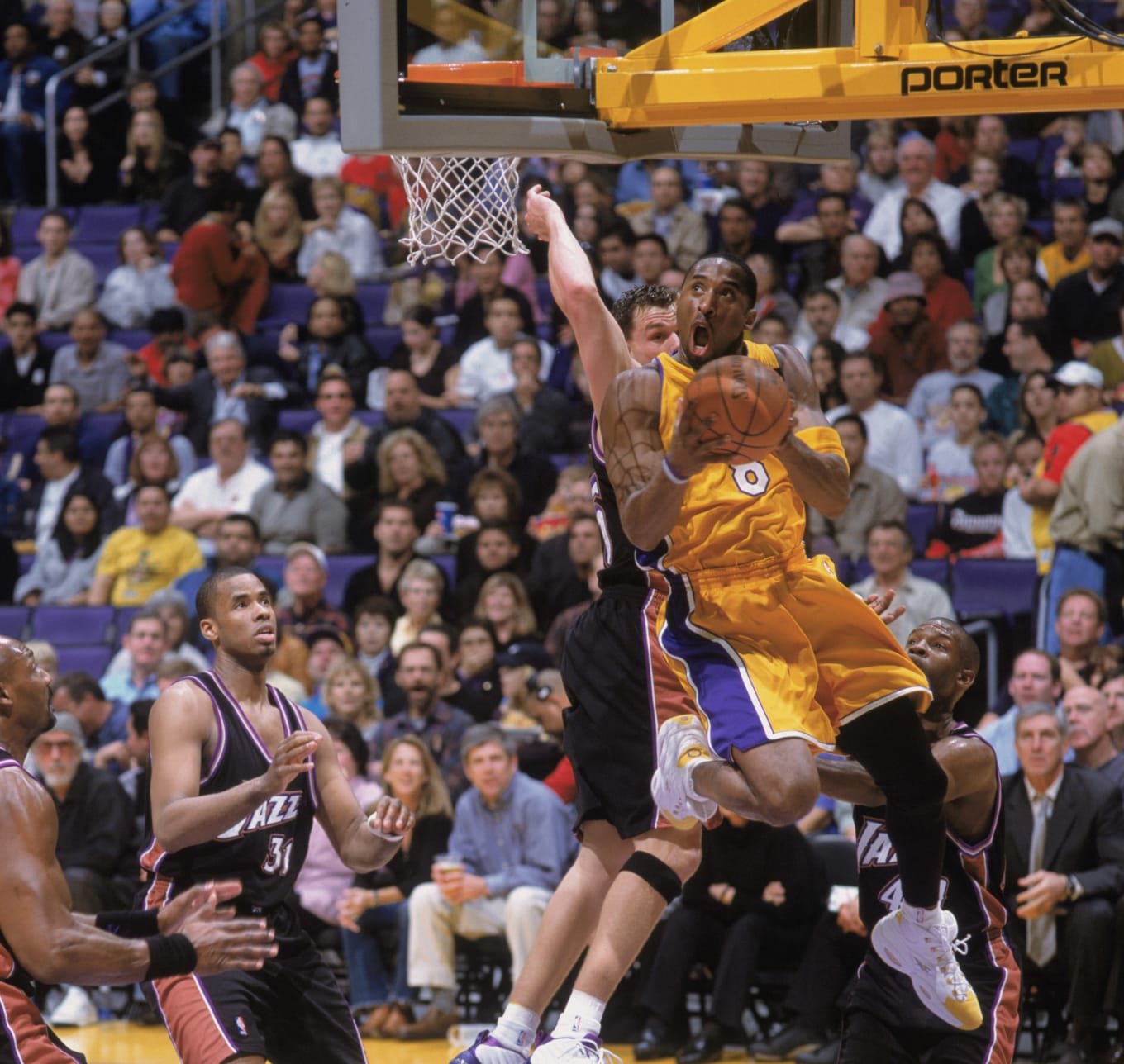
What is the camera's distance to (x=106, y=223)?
1634 centimetres

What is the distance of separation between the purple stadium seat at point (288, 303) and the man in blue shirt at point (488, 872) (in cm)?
601

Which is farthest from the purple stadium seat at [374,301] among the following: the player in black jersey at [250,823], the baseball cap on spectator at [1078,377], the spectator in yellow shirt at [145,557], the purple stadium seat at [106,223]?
the player in black jersey at [250,823]

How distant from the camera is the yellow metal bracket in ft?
17.4

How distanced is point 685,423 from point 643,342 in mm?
1219

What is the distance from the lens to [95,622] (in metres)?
12.2

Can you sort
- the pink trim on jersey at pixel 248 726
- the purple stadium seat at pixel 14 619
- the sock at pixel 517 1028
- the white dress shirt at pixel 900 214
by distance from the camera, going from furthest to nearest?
the white dress shirt at pixel 900 214 → the purple stadium seat at pixel 14 619 → the pink trim on jersey at pixel 248 726 → the sock at pixel 517 1028

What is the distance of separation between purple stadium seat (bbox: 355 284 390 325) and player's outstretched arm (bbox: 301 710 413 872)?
8.57 m

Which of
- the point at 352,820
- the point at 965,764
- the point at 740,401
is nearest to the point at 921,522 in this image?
the point at 965,764

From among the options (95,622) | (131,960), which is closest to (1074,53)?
(131,960)

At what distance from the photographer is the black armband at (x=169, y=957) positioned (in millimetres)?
5117

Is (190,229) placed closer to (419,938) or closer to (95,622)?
(95,622)

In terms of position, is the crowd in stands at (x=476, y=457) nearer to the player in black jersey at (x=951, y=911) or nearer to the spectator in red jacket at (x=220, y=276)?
the spectator in red jacket at (x=220, y=276)

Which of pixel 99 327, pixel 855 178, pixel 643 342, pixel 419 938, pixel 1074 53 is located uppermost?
pixel 1074 53

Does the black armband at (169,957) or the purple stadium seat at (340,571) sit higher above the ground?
the black armband at (169,957)
